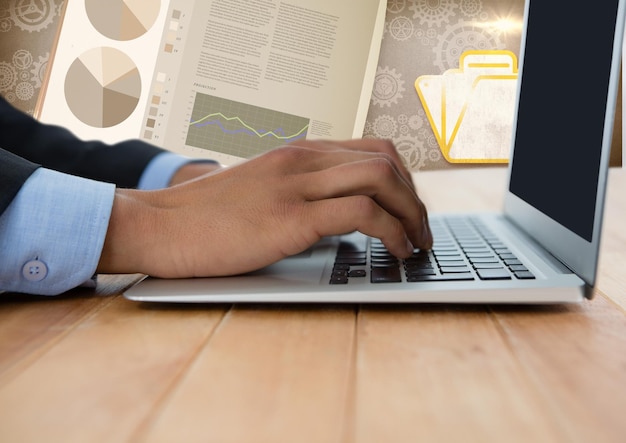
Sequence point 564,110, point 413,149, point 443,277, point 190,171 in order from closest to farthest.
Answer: point 443,277 < point 564,110 < point 190,171 < point 413,149

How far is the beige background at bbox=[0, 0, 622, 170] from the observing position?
3.87m

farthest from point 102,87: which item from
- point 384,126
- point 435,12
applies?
point 435,12

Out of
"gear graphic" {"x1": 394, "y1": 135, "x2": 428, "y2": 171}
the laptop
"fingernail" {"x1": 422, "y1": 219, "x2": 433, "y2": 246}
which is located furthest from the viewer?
"gear graphic" {"x1": 394, "y1": 135, "x2": 428, "y2": 171}

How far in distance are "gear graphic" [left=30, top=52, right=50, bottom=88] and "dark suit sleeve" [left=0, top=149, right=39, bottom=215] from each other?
369 cm

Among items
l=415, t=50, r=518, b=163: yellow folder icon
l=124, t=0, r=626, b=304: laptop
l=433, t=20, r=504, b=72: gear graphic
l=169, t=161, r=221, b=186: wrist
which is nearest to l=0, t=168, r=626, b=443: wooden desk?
l=124, t=0, r=626, b=304: laptop

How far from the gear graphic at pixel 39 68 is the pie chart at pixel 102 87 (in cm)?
23

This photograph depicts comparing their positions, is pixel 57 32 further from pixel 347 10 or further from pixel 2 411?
pixel 2 411

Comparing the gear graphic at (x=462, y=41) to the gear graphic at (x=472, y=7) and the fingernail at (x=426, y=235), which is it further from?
the fingernail at (x=426, y=235)

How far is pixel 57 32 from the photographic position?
3.82 metres

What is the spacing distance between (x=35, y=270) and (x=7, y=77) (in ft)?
12.6

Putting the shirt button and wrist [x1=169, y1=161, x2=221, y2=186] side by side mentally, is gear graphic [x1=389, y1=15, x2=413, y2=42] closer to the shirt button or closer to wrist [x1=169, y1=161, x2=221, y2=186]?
wrist [x1=169, y1=161, x2=221, y2=186]

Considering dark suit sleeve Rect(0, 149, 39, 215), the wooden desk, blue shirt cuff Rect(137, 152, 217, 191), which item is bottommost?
the wooden desk

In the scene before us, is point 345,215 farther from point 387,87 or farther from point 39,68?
point 39,68

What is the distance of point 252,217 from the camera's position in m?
0.54
